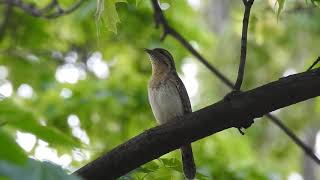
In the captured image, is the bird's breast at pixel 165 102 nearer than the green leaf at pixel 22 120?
No

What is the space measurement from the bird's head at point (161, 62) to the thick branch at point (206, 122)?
115 inches

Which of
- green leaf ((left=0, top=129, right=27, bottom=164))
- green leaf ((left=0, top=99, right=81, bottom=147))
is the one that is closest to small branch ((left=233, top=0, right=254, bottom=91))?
green leaf ((left=0, top=99, right=81, bottom=147))

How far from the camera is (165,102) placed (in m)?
6.00

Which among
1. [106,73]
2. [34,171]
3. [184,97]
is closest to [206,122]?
[34,171]

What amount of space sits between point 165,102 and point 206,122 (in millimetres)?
2484

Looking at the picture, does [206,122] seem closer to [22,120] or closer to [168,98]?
[22,120]

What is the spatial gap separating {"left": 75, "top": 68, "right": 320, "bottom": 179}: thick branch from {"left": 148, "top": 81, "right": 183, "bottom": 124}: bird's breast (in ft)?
7.69

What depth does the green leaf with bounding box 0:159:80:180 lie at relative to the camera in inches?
72.1

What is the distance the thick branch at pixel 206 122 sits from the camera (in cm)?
344

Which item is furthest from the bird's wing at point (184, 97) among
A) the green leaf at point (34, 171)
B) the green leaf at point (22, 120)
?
the green leaf at point (34, 171)

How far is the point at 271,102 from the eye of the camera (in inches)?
136

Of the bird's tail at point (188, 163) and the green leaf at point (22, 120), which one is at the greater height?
the green leaf at point (22, 120)

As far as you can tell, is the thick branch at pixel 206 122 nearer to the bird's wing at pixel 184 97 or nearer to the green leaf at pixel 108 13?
the green leaf at pixel 108 13

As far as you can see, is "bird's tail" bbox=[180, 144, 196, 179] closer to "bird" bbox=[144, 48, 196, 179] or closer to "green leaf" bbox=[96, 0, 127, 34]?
"bird" bbox=[144, 48, 196, 179]
